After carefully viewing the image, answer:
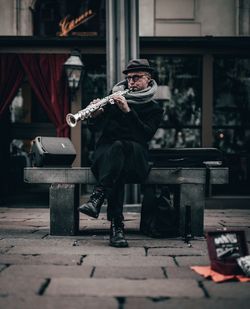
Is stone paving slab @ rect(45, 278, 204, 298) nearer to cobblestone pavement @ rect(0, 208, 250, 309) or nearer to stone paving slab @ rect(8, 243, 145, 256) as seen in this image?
cobblestone pavement @ rect(0, 208, 250, 309)

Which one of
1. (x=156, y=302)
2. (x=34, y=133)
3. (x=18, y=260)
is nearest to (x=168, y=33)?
(x=34, y=133)

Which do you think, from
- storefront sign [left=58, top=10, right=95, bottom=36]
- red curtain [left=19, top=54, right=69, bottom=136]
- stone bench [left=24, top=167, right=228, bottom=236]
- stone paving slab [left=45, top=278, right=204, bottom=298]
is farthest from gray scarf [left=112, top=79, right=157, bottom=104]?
storefront sign [left=58, top=10, right=95, bottom=36]

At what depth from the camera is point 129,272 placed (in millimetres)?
3850

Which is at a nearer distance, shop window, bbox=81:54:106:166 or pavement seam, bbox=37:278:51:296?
pavement seam, bbox=37:278:51:296

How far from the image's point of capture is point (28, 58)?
1018 centimetres

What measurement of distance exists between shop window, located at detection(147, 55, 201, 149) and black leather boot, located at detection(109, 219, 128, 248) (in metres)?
5.74

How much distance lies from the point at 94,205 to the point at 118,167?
46 centimetres

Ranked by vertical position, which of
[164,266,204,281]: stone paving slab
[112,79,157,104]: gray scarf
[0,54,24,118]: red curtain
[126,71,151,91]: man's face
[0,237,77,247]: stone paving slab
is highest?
[0,54,24,118]: red curtain

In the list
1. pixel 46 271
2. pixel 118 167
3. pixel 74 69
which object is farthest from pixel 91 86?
pixel 46 271

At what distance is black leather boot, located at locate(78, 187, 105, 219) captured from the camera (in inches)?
200

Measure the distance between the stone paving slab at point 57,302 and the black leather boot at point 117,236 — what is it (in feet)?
6.38

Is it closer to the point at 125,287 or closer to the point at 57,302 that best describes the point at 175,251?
the point at 125,287

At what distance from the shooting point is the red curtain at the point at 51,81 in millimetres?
10180

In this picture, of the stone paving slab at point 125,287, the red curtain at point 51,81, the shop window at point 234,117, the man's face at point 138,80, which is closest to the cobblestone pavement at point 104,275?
the stone paving slab at point 125,287
